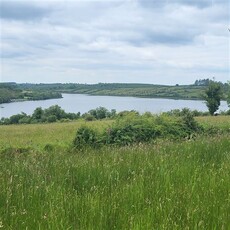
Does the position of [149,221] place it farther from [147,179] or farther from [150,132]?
[150,132]

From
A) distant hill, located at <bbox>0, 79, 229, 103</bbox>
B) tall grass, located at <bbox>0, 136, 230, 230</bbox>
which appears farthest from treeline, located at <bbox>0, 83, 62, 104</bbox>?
tall grass, located at <bbox>0, 136, 230, 230</bbox>

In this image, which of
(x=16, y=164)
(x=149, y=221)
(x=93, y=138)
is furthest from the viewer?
(x=93, y=138)

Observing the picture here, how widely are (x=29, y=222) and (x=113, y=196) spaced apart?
3.22 feet

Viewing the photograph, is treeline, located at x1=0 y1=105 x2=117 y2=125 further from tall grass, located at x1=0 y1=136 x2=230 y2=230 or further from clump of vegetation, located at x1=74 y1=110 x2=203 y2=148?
tall grass, located at x1=0 y1=136 x2=230 y2=230

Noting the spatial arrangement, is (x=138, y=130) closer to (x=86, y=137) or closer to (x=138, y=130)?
(x=138, y=130)

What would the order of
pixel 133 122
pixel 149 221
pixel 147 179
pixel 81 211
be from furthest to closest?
pixel 133 122
pixel 147 179
pixel 81 211
pixel 149 221

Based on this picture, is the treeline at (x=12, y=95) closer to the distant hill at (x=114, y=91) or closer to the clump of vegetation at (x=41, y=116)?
the distant hill at (x=114, y=91)

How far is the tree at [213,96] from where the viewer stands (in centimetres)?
6725

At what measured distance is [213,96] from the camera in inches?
2680

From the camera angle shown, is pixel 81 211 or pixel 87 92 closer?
pixel 81 211

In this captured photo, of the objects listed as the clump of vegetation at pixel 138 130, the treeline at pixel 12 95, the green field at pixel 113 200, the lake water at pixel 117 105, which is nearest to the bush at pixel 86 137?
the clump of vegetation at pixel 138 130

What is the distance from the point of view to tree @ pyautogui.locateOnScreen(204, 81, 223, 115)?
67.2 metres

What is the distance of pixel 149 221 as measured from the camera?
3.17m

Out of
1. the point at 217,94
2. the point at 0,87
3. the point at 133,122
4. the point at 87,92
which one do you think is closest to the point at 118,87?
the point at 87,92
